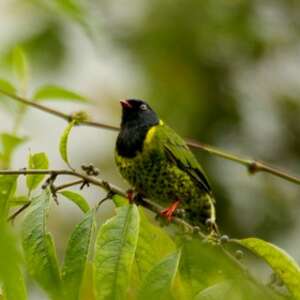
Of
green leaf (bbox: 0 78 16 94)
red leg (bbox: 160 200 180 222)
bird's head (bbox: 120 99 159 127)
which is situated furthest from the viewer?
bird's head (bbox: 120 99 159 127)

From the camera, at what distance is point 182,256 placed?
2.26 metres

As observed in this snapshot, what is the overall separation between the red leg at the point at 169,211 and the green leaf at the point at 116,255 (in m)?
0.57

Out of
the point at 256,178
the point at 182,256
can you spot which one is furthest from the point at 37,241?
the point at 256,178

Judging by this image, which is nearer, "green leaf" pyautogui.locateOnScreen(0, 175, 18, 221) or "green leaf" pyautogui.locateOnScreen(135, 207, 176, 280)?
"green leaf" pyautogui.locateOnScreen(0, 175, 18, 221)

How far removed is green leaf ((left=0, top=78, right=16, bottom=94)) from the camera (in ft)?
9.78

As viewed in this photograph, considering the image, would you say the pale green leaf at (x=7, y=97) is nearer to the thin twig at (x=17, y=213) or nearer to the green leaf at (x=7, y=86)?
the green leaf at (x=7, y=86)

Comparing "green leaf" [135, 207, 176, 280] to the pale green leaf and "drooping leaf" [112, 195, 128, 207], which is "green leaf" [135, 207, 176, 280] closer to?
"drooping leaf" [112, 195, 128, 207]

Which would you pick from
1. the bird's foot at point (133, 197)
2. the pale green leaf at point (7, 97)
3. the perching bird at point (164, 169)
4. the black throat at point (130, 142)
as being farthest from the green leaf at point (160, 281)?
the black throat at point (130, 142)

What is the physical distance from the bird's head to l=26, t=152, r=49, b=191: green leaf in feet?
5.69

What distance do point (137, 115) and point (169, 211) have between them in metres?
1.17

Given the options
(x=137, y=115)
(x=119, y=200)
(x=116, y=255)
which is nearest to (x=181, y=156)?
(x=137, y=115)

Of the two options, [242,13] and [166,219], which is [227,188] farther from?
[166,219]

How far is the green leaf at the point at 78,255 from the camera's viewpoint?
72.5 inches

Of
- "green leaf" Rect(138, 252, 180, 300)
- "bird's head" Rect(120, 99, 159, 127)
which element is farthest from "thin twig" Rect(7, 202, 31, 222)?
"bird's head" Rect(120, 99, 159, 127)
